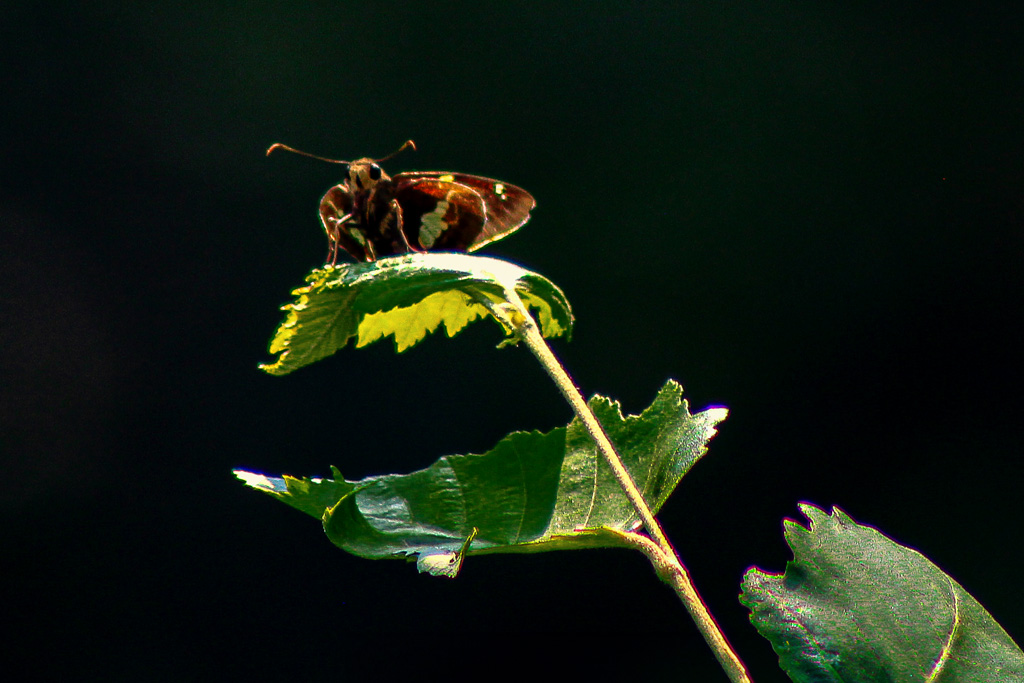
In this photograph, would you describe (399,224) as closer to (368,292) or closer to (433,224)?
(433,224)

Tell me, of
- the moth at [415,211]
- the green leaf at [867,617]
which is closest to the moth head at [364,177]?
the moth at [415,211]

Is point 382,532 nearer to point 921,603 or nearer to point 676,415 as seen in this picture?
point 676,415

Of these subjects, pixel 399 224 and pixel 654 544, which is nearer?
pixel 654 544

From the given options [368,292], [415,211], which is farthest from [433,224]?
[368,292]

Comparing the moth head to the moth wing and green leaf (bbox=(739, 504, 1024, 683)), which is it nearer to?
the moth wing

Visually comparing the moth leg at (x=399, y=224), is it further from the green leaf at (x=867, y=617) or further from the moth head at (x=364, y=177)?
the green leaf at (x=867, y=617)

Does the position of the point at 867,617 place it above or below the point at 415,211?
below

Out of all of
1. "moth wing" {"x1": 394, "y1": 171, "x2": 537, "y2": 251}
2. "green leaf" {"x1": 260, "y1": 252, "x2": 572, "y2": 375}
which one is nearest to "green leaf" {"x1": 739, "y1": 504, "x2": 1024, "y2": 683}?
Answer: "green leaf" {"x1": 260, "y1": 252, "x2": 572, "y2": 375}
